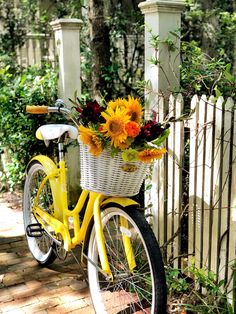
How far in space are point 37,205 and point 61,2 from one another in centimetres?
495

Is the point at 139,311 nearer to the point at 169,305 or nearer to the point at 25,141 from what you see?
the point at 169,305

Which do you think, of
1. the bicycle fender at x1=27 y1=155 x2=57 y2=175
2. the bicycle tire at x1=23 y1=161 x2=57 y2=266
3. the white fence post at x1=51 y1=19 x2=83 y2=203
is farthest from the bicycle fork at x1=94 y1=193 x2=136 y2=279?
the white fence post at x1=51 y1=19 x2=83 y2=203

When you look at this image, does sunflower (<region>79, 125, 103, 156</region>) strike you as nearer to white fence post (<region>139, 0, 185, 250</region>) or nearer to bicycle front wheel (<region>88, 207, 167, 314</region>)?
bicycle front wheel (<region>88, 207, 167, 314</region>)

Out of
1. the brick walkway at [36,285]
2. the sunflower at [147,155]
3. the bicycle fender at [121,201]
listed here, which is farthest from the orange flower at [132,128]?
the brick walkway at [36,285]

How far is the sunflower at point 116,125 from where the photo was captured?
1959 millimetres

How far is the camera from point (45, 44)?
7277 millimetres

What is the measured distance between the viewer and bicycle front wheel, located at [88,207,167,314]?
2162mm

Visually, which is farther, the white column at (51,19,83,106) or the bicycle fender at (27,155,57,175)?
the white column at (51,19,83,106)

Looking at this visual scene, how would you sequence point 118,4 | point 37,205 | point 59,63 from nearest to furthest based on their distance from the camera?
point 37,205
point 59,63
point 118,4

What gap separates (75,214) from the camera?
2.54 metres

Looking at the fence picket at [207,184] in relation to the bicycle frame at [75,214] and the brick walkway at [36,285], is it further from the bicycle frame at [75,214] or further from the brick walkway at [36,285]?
the brick walkway at [36,285]

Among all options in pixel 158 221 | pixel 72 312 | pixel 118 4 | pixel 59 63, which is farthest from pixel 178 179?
pixel 118 4

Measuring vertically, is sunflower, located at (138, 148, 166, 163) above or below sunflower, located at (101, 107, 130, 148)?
below

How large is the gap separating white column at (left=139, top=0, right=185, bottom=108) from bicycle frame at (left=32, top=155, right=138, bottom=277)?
0.84m
